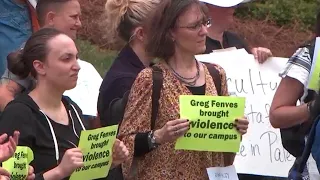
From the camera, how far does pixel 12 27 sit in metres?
6.20

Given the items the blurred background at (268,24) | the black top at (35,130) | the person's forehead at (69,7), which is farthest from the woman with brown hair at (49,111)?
the blurred background at (268,24)

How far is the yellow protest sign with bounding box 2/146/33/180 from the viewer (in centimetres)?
414

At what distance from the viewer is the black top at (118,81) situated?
5320 millimetres

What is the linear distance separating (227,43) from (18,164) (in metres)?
2.53

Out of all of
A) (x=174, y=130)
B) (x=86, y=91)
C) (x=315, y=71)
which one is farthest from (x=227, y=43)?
(x=174, y=130)

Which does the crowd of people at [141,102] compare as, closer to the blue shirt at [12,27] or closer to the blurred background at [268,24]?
the blue shirt at [12,27]

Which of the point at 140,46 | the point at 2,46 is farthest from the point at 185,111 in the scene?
the point at 2,46

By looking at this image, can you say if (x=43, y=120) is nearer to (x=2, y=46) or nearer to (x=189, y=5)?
(x=189, y=5)

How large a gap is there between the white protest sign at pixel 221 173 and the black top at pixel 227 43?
1.46m

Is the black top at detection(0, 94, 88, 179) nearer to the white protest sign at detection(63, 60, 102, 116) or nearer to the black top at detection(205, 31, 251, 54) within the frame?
the white protest sign at detection(63, 60, 102, 116)

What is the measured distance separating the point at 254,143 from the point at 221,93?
1179 millimetres

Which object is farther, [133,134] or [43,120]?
[133,134]

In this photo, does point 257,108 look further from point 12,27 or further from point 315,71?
point 12,27

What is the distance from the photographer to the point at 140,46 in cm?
559
